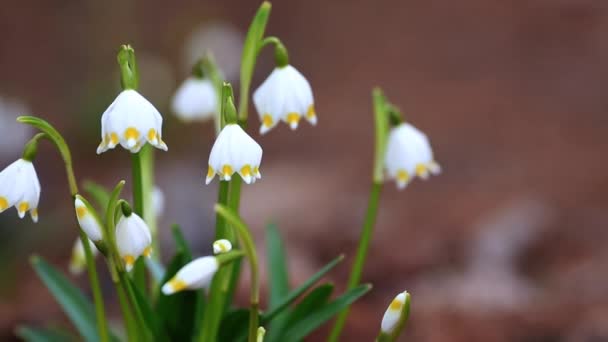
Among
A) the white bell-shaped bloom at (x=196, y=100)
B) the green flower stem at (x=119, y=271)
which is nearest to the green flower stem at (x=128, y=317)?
the green flower stem at (x=119, y=271)

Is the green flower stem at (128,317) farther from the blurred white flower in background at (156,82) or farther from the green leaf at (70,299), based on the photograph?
the blurred white flower in background at (156,82)

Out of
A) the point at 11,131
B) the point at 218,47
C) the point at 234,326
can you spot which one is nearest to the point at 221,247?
the point at 234,326

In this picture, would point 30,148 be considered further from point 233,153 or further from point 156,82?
point 156,82

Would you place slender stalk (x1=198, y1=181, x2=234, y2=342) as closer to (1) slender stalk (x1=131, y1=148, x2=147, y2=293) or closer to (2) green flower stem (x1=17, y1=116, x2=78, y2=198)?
(1) slender stalk (x1=131, y1=148, x2=147, y2=293)

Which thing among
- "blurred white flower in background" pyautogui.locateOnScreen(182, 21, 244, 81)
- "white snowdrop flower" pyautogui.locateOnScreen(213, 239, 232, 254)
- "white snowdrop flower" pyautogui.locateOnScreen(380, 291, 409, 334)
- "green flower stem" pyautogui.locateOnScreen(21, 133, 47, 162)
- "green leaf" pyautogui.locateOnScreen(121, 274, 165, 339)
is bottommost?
"white snowdrop flower" pyautogui.locateOnScreen(380, 291, 409, 334)

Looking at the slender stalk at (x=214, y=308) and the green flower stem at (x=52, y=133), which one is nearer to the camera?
the green flower stem at (x=52, y=133)

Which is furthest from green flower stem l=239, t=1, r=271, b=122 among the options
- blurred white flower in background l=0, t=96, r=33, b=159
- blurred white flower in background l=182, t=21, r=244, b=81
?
blurred white flower in background l=182, t=21, r=244, b=81
